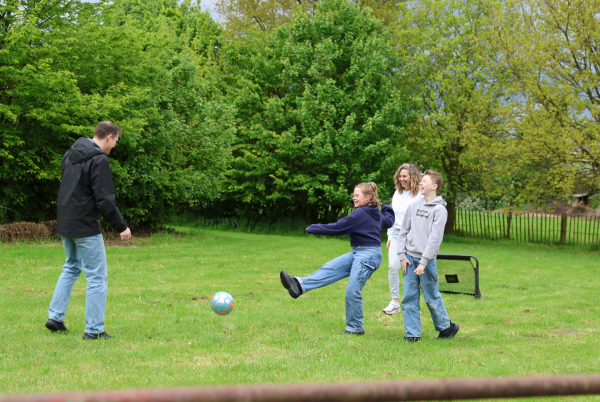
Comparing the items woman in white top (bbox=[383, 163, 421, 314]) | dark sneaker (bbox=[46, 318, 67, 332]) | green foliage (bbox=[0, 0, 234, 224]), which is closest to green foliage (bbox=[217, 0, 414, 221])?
green foliage (bbox=[0, 0, 234, 224])

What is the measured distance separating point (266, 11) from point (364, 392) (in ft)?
115

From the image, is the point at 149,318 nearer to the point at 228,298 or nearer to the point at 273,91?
the point at 228,298

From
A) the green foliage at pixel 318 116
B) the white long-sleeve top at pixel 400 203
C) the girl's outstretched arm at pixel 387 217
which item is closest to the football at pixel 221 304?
the girl's outstretched arm at pixel 387 217

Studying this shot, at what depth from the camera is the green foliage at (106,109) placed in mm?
15391

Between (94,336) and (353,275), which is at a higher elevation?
(353,275)

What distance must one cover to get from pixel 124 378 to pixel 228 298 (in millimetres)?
2759

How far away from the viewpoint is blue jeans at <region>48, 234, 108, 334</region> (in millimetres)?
6164

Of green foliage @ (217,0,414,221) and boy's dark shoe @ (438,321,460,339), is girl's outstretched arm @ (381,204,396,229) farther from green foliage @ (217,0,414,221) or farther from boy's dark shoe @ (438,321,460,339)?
green foliage @ (217,0,414,221)

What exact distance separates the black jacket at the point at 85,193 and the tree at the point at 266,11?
27.9 metres

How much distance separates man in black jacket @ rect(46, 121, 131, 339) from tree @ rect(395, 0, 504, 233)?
2182cm

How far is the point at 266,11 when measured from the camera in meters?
33.9

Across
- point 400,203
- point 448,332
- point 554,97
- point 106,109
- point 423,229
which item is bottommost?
point 448,332

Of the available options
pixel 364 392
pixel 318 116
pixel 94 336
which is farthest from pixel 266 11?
pixel 364 392

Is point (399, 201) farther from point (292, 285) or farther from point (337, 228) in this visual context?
point (292, 285)
